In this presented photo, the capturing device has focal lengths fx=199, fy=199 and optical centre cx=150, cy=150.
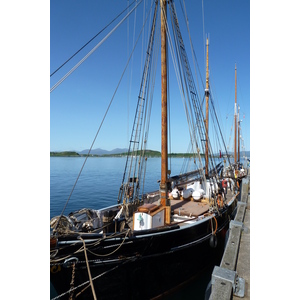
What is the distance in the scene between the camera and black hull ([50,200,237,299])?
534cm

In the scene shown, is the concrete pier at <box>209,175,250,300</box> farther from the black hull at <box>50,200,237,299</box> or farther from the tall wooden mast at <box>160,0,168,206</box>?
the tall wooden mast at <box>160,0,168,206</box>

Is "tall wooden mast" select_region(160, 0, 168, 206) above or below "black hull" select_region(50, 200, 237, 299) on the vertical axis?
above

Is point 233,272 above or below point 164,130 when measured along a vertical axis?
below

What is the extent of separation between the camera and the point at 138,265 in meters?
6.03

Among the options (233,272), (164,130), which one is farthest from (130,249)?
(164,130)

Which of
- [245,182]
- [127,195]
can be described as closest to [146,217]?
[127,195]

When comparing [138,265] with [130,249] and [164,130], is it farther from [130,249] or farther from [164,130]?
[164,130]

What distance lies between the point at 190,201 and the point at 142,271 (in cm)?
573

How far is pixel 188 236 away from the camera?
23.5 feet

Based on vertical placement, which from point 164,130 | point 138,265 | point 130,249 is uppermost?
point 164,130

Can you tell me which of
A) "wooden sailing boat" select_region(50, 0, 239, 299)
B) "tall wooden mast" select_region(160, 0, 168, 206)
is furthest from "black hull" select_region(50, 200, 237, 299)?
"tall wooden mast" select_region(160, 0, 168, 206)

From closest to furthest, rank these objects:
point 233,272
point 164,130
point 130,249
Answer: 1. point 233,272
2. point 130,249
3. point 164,130

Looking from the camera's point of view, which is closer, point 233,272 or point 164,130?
point 233,272

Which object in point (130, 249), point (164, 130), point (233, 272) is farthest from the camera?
point (164, 130)
